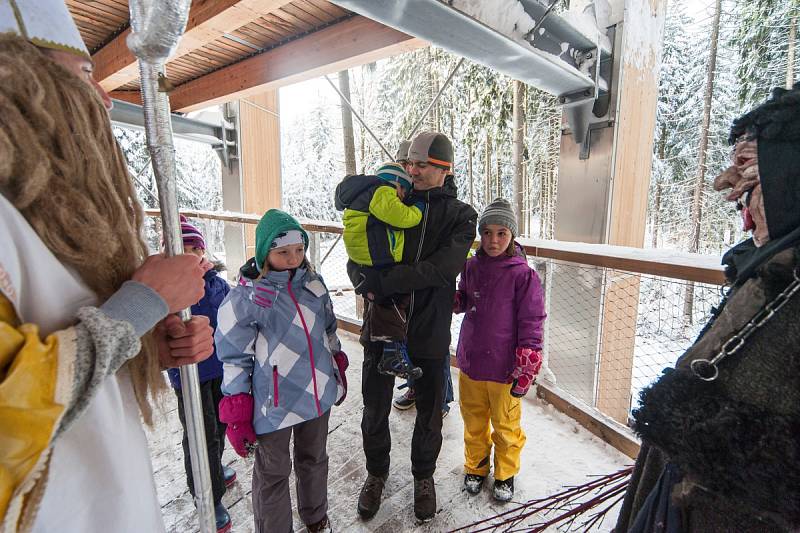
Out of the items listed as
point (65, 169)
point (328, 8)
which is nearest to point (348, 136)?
point (328, 8)

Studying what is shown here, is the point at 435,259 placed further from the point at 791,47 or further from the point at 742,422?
the point at 791,47

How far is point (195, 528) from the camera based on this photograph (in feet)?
6.15

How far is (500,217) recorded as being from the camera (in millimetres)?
2084

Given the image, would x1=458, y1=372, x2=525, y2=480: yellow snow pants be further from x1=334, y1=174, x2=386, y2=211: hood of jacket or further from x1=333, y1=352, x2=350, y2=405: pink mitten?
x1=334, y1=174, x2=386, y2=211: hood of jacket

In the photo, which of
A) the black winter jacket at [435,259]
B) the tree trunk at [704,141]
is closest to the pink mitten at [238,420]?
the black winter jacket at [435,259]

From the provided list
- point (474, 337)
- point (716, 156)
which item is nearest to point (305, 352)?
point (474, 337)

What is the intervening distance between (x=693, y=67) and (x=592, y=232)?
17.9 m

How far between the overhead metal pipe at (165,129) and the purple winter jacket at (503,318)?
140cm

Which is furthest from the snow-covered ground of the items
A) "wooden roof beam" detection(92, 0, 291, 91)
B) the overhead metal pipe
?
"wooden roof beam" detection(92, 0, 291, 91)

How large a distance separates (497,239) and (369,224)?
0.69m

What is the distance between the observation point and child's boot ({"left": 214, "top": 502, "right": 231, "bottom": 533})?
6.02 feet

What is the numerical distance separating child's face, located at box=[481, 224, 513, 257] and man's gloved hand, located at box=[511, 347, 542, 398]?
1.72 ft

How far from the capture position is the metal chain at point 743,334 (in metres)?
0.60

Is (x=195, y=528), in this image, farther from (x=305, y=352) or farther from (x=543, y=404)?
(x=543, y=404)
